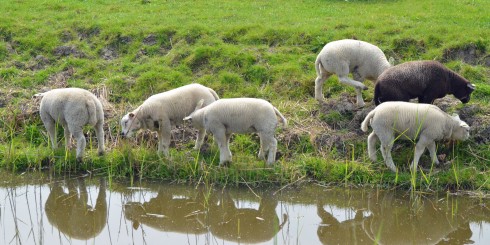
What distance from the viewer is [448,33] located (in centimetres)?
1507

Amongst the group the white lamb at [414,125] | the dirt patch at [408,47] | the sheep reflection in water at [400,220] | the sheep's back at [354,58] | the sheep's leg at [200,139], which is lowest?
the sheep reflection in water at [400,220]

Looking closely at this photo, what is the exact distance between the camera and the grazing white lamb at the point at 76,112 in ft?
37.8

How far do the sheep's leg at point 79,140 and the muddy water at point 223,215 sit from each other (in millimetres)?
421

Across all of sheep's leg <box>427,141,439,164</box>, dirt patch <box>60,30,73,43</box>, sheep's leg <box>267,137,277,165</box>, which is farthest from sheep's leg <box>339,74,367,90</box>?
dirt patch <box>60,30,73,43</box>

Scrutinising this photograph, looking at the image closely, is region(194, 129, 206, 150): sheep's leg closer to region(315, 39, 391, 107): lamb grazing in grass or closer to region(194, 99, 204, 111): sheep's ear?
region(194, 99, 204, 111): sheep's ear

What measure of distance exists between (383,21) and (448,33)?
1.56 meters

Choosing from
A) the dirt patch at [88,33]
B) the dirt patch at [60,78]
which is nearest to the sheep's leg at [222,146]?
the dirt patch at [60,78]

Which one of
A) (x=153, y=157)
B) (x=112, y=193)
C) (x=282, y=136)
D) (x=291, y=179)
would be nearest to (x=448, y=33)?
(x=282, y=136)

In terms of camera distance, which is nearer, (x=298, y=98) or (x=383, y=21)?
(x=298, y=98)

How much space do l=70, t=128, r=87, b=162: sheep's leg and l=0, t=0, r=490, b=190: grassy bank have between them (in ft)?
0.55

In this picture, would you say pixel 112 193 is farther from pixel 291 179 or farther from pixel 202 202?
pixel 291 179

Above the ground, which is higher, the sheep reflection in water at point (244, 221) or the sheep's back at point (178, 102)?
the sheep's back at point (178, 102)

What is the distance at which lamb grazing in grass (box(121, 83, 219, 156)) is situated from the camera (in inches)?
460

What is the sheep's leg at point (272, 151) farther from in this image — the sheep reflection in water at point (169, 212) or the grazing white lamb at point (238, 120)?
the sheep reflection in water at point (169, 212)
